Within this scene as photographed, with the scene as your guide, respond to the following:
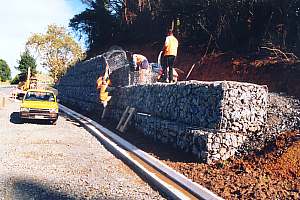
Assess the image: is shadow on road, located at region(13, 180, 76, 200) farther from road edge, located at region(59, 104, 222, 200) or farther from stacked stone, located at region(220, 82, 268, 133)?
stacked stone, located at region(220, 82, 268, 133)

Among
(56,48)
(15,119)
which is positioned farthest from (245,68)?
(56,48)

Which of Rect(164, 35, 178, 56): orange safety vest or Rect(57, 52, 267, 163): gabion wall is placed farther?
Rect(164, 35, 178, 56): orange safety vest

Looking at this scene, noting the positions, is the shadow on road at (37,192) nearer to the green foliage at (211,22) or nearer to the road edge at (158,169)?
the road edge at (158,169)

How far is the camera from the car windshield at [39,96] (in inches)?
697

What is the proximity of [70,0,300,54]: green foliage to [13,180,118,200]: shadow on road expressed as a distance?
420 inches

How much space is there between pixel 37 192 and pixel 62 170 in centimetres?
180

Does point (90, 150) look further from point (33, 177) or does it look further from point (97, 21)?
point (97, 21)

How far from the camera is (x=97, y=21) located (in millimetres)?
32969

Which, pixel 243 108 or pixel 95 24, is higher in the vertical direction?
pixel 95 24

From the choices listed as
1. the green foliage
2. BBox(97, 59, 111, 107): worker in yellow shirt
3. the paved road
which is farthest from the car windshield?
the green foliage

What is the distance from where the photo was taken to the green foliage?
49.1 ft

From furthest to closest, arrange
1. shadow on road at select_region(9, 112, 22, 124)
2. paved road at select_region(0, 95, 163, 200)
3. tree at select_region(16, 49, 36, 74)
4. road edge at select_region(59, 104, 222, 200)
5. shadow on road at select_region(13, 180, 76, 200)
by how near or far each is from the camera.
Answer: tree at select_region(16, 49, 36, 74)
shadow on road at select_region(9, 112, 22, 124)
paved road at select_region(0, 95, 163, 200)
road edge at select_region(59, 104, 222, 200)
shadow on road at select_region(13, 180, 76, 200)

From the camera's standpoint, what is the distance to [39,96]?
59.0ft

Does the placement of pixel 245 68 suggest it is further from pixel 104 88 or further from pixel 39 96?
pixel 39 96
